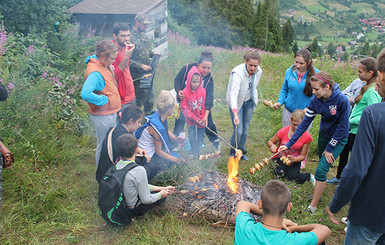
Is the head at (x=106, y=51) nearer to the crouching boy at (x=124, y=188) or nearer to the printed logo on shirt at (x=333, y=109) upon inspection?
the crouching boy at (x=124, y=188)

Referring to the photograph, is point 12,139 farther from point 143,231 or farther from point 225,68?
point 225,68

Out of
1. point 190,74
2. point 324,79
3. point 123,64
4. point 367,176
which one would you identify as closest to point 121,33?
point 123,64

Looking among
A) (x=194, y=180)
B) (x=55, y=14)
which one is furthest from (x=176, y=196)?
(x=55, y=14)

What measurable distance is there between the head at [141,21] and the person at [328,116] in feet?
11.1

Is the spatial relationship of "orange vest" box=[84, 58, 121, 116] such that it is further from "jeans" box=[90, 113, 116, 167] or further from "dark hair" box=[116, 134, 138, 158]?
"dark hair" box=[116, 134, 138, 158]

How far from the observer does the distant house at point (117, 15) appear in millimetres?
10961

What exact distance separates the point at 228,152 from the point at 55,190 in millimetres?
3353

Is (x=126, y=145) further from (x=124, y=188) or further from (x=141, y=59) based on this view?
(x=141, y=59)

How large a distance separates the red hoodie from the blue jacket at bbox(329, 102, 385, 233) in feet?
10.6

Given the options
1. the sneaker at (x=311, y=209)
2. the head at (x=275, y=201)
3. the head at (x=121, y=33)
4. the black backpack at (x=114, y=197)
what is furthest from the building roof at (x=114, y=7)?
the head at (x=275, y=201)

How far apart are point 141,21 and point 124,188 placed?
352cm

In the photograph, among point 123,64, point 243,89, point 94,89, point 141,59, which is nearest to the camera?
point 94,89

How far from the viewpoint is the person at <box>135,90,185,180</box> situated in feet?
13.8

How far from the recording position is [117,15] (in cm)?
1104
